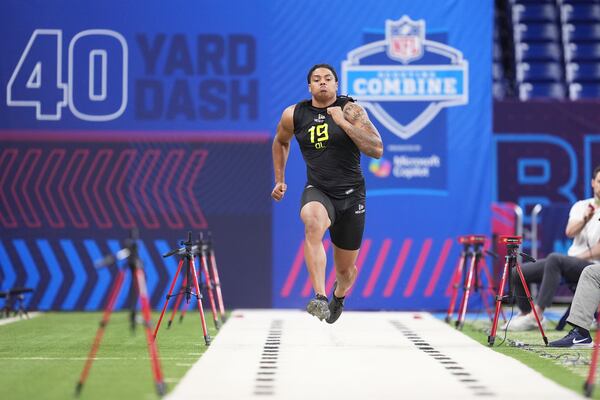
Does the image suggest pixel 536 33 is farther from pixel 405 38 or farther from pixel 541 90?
pixel 405 38

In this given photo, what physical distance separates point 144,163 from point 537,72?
25.6ft

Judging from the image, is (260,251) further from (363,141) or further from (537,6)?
(537,6)

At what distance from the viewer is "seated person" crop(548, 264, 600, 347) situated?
22.5ft

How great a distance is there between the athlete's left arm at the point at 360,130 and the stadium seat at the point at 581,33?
10627 millimetres

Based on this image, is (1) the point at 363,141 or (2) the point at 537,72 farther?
(2) the point at 537,72

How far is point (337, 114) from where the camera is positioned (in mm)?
6668

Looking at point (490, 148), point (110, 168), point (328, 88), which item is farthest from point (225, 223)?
point (328, 88)

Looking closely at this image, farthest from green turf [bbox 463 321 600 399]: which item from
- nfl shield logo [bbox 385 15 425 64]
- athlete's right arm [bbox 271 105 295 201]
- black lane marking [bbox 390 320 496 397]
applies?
nfl shield logo [bbox 385 15 425 64]

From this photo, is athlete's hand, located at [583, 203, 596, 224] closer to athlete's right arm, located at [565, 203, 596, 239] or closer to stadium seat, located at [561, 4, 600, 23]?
athlete's right arm, located at [565, 203, 596, 239]

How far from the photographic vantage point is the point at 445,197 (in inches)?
419

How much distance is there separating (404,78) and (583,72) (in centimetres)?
626

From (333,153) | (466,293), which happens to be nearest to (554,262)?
(466,293)

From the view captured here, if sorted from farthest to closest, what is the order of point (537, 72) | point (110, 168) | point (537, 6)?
point (537, 6)
point (537, 72)
point (110, 168)

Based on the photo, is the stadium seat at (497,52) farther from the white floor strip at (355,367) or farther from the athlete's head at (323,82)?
the athlete's head at (323,82)
